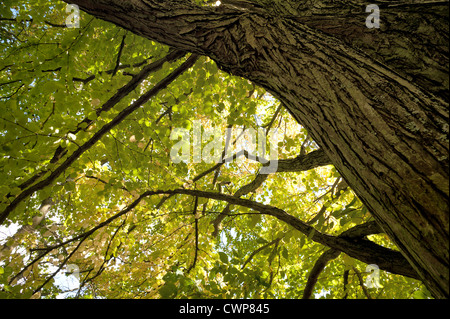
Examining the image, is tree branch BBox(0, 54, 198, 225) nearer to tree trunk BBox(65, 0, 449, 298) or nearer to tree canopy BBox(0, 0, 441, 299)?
tree canopy BBox(0, 0, 441, 299)

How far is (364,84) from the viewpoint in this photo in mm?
1004

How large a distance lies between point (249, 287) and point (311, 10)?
2.14m

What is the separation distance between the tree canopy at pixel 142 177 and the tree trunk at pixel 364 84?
80 centimetres

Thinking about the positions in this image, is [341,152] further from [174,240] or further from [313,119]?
[174,240]

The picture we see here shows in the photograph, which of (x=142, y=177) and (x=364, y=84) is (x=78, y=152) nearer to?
(x=142, y=177)

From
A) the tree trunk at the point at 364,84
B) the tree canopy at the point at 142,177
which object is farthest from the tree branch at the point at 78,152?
the tree trunk at the point at 364,84

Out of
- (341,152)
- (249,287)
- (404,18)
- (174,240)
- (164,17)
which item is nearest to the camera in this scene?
(341,152)

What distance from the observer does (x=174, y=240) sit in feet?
14.8

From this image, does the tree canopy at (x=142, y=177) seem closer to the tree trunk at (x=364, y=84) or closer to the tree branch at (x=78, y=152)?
the tree branch at (x=78, y=152)

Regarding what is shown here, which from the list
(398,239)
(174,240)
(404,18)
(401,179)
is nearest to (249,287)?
(398,239)

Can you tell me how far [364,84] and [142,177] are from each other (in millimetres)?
2740

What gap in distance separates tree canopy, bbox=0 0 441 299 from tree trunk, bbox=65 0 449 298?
2.61 ft

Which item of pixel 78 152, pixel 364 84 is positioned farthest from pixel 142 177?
pixel 364 84

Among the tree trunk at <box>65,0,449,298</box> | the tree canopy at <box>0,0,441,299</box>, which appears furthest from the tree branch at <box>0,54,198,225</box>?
the tree trunk at <box>65,0,449,298</box>
